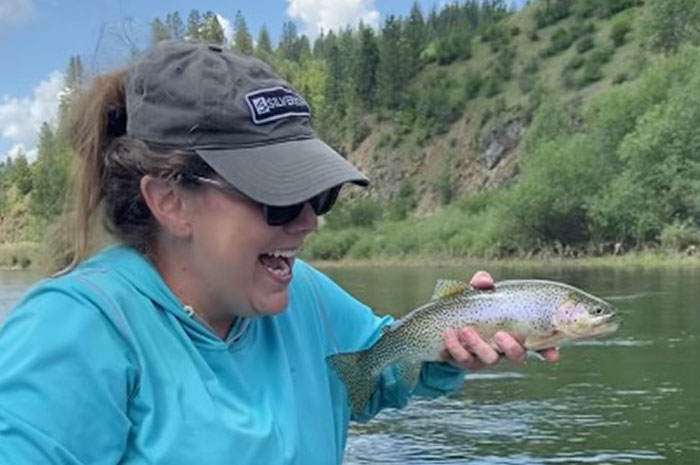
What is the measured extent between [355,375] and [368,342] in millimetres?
359

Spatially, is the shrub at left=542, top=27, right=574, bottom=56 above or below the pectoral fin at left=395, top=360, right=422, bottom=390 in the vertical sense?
above

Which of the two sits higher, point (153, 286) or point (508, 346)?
point (153, 286)

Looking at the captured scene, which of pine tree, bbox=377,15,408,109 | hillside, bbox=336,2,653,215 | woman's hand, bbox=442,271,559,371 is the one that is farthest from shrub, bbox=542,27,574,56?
woman's hand, bbox=442,271,559,371

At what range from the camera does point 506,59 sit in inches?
5974

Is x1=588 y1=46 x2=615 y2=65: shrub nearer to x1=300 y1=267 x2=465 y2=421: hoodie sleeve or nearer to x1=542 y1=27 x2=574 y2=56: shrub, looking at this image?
x1=542 y1=27 x2=574 y2=56: shrub

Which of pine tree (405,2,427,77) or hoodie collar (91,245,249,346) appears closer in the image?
hoodie collar (91,245,249,346)

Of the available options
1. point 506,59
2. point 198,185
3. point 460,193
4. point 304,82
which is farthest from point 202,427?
point 304,82

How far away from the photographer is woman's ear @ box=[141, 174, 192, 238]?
2746 millimetres

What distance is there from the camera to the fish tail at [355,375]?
10.7 feet

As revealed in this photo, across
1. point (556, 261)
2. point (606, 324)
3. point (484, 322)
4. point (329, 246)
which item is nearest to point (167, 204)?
point (484, 322)

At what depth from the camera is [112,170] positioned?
2.83m

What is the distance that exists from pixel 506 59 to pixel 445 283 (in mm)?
150647

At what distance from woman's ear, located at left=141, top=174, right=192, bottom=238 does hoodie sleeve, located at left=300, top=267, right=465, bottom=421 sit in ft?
2.13

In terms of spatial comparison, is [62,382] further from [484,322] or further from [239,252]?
[484,322]
